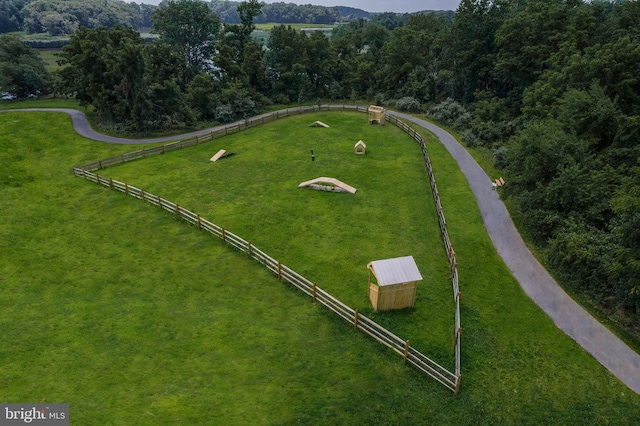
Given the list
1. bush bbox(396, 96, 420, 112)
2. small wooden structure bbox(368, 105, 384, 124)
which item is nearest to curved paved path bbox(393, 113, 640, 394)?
small wooden structure bbox(368, 105, 384, 124)

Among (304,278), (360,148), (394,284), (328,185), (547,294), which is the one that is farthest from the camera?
(360,148)

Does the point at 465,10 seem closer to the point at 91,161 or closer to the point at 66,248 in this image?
the point at 91,161

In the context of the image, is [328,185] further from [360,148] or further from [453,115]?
[453,115]

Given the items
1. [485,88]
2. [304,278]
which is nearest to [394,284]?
[304,278]

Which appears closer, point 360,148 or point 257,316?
point 257,316

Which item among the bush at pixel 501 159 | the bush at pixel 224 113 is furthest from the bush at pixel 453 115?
the bush at pixel 224 113

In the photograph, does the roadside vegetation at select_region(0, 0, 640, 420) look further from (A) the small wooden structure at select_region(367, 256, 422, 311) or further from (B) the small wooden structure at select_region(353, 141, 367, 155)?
(B) the small wooden structure at select_region(353, 141, 367, 155)
